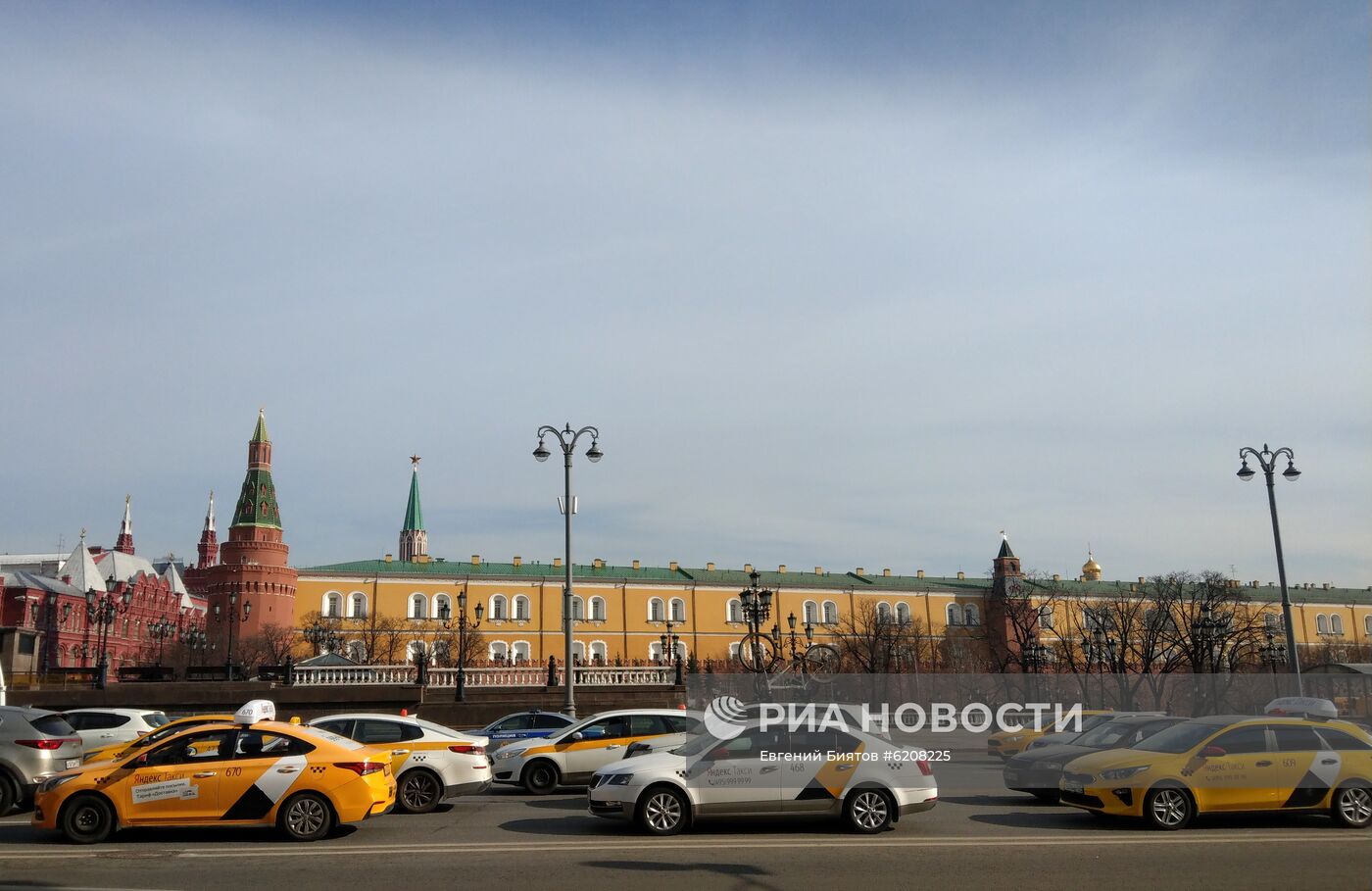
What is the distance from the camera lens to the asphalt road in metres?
9.76

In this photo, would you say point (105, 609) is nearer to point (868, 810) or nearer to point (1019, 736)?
point (1019, 736)

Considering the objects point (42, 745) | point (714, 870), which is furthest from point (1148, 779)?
point (42, 745)

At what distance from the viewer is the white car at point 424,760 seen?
1526 cm

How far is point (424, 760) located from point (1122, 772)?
378 inches

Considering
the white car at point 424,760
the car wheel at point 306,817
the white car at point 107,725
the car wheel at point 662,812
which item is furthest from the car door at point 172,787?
the white car at point 107,725

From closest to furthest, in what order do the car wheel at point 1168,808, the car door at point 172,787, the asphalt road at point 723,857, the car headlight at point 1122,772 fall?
the asphalt road at point 723,857 < the car door at point 172,787 < the car wheel at point 1168,808 < the car headlight at point 1122,772

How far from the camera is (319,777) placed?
12023 mm

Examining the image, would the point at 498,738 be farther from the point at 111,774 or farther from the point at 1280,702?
the point at 1280,702

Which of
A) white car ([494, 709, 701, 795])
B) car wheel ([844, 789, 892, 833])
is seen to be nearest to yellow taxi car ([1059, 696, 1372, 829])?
car wheel ([844, 789, 892, 833])

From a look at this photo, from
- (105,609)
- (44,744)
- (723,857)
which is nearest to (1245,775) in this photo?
(723,857)

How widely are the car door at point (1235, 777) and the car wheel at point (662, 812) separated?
252 inches

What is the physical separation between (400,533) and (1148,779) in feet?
400

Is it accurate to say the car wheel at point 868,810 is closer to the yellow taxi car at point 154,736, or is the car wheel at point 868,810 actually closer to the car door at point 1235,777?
the car door at point 1235,777

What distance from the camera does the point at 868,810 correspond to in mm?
12562
